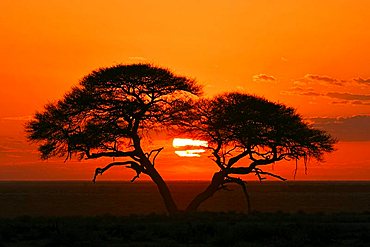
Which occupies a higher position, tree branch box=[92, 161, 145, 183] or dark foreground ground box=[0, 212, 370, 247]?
tree branch box=[92, 161, 145, 183]

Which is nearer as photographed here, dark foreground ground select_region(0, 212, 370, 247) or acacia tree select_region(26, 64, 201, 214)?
dark foreground ground select_region(0, 212, 370, 247)

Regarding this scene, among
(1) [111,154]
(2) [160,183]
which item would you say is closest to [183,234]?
(2) [160,183]

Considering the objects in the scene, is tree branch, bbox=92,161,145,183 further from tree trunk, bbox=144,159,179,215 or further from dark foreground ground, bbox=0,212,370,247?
dark foreground ground, bbox=0,212,370,247


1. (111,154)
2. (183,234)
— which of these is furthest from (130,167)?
(183,234)

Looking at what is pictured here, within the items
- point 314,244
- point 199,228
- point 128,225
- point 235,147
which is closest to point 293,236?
point 314,244

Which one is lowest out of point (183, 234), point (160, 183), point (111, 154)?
point (183, 234)

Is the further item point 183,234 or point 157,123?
point 157,123

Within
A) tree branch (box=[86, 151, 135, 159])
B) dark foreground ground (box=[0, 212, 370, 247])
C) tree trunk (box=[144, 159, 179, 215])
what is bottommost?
dark foreground ground (box=[0, 212, 370, 247])

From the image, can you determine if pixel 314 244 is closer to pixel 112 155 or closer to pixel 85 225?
Result: pixel 85 225

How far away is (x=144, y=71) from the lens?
154 feet

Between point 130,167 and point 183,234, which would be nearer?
point 183,234

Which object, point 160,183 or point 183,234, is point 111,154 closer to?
point 160,183

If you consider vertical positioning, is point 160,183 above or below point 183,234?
above

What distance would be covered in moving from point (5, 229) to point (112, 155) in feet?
52.5
